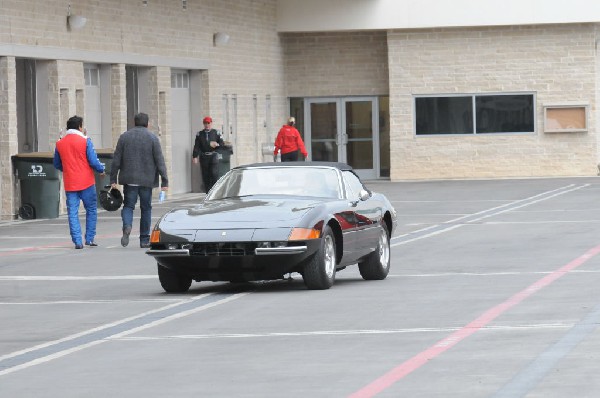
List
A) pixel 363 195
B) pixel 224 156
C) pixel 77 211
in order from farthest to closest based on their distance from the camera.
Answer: pixel 224 156 < pixel 77 211 < pixel 363 195

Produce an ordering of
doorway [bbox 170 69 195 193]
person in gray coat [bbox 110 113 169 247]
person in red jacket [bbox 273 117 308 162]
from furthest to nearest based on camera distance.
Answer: doorway [bbox 170 69 195 193], person in red jacket [bbox 273 117 308 162], person in gray coat [bbox 110 113 169 247]

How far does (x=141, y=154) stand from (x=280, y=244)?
727cm

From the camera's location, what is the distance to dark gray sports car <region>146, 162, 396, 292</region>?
51.3ft

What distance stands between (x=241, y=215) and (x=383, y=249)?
84.9 inches

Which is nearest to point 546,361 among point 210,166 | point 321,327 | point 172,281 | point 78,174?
point 321,327

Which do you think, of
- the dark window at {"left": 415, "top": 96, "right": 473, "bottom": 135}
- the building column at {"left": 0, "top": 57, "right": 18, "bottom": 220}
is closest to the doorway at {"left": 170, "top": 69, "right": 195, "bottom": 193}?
the building column at {"left": 0, "top": 57, "right": 18, "bottom": 220}

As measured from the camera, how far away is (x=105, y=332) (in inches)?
510

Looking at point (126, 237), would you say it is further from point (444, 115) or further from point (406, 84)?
point (444, 115)

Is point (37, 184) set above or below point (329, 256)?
above

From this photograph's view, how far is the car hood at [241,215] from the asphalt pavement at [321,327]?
0.67 m

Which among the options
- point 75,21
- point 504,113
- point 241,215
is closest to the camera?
point 241,215

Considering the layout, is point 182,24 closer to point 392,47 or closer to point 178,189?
point 178,189

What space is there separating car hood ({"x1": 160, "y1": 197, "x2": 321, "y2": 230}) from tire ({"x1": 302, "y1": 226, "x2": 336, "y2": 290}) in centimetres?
35

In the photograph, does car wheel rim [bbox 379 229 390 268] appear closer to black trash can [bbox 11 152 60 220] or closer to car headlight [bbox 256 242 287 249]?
car headlight [bbox 256 242 287 249]
